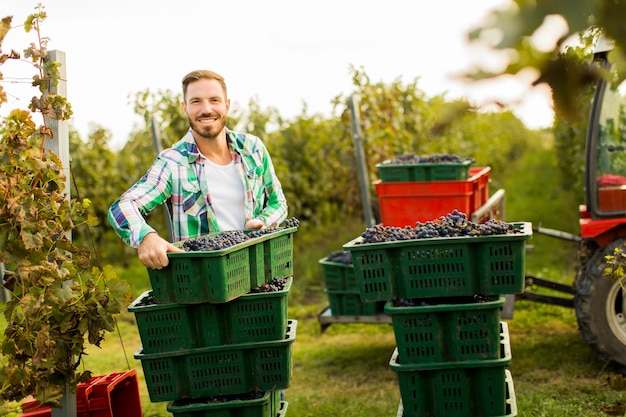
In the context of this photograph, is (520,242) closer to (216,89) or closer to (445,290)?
(445,290)

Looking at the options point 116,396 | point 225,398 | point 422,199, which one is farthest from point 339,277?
point 225,398

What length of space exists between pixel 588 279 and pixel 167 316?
3076 mm

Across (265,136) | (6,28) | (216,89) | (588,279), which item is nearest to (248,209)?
(216,89)

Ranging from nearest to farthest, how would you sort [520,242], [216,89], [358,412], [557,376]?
1. [520,242]
2. [216,89]
3. [358,412]
4. [557,376]

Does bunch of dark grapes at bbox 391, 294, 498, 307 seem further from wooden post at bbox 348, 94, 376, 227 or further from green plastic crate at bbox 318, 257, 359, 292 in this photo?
wooden post at bbox 348, 94, 376, 227

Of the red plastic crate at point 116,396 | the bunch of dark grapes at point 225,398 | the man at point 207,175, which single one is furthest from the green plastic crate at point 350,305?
the bunch of dark grapes at point 225,398

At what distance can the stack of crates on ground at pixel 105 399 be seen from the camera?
397cm

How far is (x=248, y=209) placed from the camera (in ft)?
12.8

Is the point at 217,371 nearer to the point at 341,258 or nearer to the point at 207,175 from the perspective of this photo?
the point at 207,175

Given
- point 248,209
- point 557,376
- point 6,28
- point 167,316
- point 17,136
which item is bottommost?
point 557,376

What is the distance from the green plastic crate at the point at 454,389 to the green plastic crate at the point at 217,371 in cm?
55

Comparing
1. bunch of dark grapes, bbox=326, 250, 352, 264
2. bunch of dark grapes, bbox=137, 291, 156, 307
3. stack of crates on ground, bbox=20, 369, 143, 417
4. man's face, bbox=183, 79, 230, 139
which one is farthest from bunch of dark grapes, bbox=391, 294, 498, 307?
bunch of dark grapes, bbox=326, 250, 352, 264

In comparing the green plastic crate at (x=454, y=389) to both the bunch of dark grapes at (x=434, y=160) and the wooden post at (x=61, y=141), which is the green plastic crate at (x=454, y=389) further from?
the bunch of dark grapes at (x=434, y=160)

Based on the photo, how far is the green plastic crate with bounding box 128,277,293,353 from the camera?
11.6 ft
